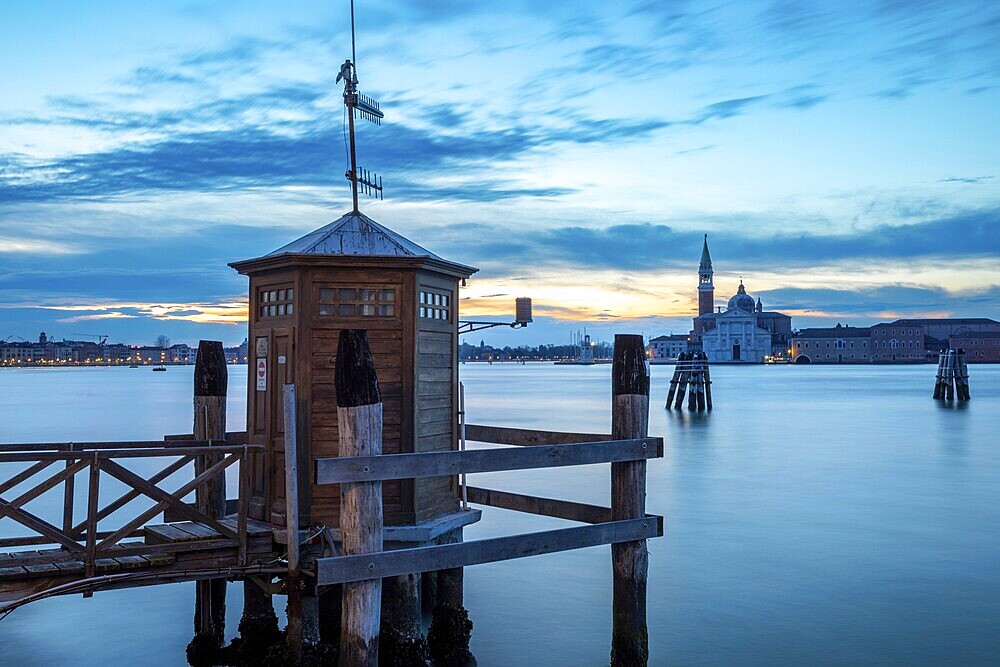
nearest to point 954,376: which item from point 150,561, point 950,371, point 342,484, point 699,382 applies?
point 950,371

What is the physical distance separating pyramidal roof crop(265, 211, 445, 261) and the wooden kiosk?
0.02m

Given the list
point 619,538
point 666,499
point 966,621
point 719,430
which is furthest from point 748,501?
point 719,430

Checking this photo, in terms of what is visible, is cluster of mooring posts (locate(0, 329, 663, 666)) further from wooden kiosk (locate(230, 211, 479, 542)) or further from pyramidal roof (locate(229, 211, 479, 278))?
pyramidal roof (locate(229, 211, 479, 278))

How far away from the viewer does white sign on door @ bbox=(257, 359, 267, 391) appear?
9227 mm

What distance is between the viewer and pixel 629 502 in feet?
29.2

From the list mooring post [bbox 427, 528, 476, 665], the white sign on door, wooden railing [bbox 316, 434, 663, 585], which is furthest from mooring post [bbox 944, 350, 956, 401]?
the white sign on door

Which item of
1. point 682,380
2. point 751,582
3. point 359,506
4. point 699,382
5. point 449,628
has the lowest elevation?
point 751,582

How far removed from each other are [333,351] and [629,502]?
3.21 m

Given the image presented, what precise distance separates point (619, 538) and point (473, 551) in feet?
5.09

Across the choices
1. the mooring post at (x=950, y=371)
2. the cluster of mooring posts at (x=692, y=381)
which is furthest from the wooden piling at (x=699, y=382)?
the mooring post at (x=950, y=371)

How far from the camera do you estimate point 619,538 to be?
8695 millimetres

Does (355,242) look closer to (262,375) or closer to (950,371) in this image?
(262,375)

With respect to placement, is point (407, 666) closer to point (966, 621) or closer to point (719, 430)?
point (966, 621)

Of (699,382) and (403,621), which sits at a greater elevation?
(699,382)
